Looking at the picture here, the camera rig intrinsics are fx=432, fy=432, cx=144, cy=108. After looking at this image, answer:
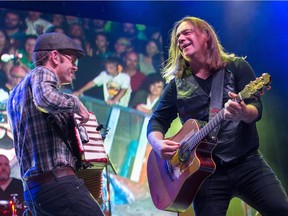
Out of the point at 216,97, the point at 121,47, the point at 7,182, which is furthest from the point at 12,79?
the point at 216,97

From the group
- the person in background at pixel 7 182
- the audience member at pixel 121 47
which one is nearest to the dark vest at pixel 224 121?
the person in background at pixel 7 182

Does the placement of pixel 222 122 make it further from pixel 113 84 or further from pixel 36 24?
pixel 36 24

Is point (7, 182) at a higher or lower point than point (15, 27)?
lower

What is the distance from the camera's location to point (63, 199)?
2369 mm

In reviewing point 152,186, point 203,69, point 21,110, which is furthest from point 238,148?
point 21,110

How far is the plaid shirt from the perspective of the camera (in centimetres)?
245

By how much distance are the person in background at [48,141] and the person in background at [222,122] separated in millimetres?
840

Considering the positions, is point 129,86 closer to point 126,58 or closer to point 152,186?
point 126,58

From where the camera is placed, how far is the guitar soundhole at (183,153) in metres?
3.09

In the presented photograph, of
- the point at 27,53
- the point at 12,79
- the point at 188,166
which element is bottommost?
the point at 188,166

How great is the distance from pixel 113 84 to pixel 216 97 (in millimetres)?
3783

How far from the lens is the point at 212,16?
7070 millimetres

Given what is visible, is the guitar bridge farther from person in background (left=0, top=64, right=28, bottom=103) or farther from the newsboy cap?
person in background (left=0, top=64, right=28, bottom=103)

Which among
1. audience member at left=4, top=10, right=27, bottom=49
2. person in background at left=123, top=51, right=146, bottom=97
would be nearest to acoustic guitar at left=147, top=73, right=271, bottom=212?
person in background at left=123, top=51, right=146, bottom=97
